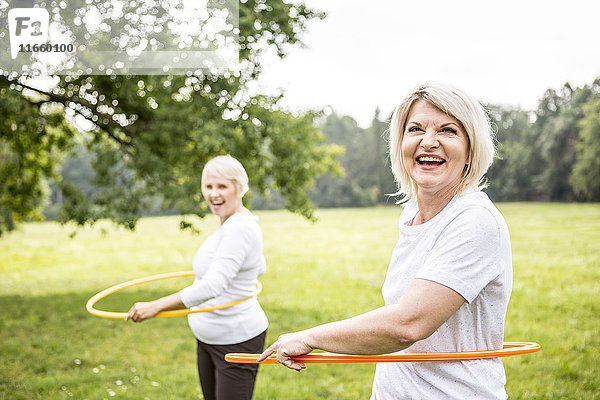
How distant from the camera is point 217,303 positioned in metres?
3.81

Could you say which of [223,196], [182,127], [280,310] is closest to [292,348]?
[223,196]

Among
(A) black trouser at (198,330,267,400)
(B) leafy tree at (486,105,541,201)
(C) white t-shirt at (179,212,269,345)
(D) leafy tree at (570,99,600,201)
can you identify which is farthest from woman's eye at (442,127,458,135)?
(B) leafy tree at (486,105,541,201)

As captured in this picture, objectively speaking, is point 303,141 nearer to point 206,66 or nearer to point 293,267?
point 206,66

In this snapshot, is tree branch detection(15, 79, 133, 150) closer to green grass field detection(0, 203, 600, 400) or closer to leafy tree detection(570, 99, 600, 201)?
green grass field detection(0, 203, 600, 400)

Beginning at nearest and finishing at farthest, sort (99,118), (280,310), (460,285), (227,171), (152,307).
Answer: (460,285), (152,307), (227,171), (99,118), (280,310)

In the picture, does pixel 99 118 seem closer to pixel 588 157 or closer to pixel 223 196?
pixel 223 196

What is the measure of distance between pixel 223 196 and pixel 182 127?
714 cm

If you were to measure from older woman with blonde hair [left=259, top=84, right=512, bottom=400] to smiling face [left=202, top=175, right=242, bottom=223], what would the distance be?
1.85 meters

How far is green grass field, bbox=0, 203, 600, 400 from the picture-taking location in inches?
274

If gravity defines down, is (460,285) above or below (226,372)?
above

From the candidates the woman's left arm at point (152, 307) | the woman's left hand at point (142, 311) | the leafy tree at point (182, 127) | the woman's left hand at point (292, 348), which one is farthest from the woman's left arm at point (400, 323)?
the leafy tree at point (182, 127)

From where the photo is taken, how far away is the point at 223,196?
3.84 m

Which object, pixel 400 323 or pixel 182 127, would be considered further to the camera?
pixel 182 127

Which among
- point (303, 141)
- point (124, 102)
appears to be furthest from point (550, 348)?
point (124, 102)
